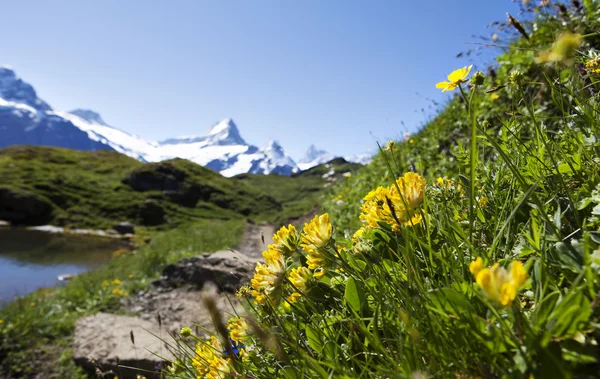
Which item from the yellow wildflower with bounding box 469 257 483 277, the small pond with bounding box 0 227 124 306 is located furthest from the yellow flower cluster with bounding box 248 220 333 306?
the small pond with bounding box 0 227 124 306

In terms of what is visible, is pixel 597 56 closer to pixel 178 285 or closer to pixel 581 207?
pixel 581 207

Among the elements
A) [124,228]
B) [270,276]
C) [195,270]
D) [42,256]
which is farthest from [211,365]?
[124,228]

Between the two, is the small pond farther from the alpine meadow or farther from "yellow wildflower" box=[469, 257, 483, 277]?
"yellow wildflower" box=[469, 257, 483, 277]

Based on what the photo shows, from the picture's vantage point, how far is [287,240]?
139 cm

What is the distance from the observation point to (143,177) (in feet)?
225

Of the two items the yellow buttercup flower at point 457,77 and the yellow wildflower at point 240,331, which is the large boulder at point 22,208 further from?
the yellow buttercup flower at point 457,77

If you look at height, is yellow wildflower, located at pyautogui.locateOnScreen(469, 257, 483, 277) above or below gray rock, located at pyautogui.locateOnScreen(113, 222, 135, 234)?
below

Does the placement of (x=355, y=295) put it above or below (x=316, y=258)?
below

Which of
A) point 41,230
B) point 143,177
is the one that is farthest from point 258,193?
point 41,230

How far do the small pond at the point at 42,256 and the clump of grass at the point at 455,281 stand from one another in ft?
62.0

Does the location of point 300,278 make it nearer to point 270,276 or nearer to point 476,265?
point 270,276

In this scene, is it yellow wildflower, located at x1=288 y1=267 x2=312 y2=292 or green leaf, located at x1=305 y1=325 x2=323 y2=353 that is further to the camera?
yellow wildflower, located at x1=288 y1=267 x2=312 y2=292

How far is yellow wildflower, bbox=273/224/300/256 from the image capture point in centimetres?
138

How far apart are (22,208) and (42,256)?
28.5m
